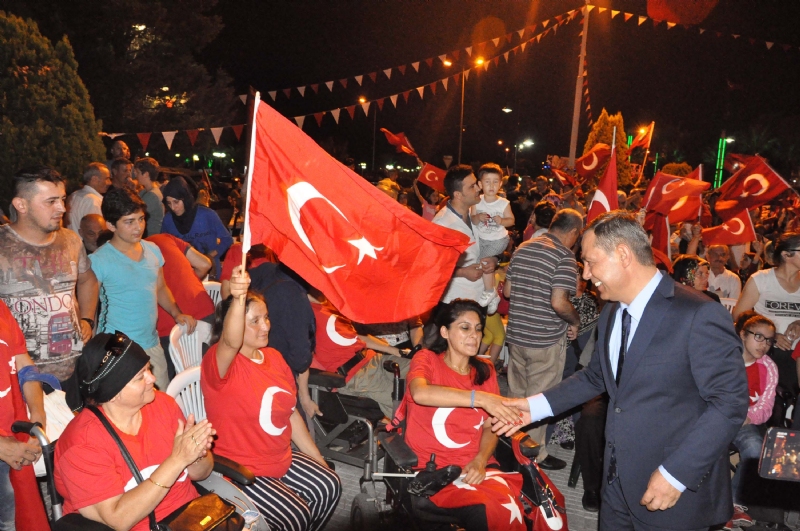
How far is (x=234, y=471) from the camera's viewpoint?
141 inches

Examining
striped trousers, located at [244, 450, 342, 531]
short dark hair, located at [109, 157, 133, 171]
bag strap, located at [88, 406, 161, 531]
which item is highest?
short dark hair, located at [109, 157, 133, 171]

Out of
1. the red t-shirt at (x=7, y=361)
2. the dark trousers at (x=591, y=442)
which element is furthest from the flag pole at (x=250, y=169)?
the dark trousers at (x=591, y=442)

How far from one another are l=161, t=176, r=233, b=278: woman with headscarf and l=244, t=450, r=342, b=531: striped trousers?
357 centimetres

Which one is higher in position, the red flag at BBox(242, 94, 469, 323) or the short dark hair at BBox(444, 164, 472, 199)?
the short dark hair at BBox(444, 164, 472, 199)

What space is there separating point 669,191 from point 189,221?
5.81 metres

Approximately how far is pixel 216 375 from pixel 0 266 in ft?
4.85

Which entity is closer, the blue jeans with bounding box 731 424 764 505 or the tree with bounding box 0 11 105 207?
the blue jeans with bounding box 731 424 764 505

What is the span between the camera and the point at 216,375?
3.85 meters

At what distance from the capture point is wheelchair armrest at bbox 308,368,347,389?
500cm

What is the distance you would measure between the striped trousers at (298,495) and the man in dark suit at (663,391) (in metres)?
1.75

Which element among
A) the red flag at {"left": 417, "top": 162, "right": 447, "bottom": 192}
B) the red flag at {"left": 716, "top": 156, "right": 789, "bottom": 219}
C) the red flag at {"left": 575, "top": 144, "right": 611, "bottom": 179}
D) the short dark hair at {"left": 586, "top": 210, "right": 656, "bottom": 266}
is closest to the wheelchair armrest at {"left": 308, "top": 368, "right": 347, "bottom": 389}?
the short dark hair at {"left": 586, "top": 210, "right": 656, "bottom": 266}

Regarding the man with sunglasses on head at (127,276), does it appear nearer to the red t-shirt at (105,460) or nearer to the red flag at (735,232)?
the red t-shirt at (105,460)

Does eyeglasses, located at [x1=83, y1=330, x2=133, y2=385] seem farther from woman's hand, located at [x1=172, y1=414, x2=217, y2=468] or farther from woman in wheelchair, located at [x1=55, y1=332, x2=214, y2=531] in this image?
woman's hand, located at [x1=172, y1=414, x2=217, y2=468]

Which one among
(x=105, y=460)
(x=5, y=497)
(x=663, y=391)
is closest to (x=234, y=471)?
(x=105, y=460)
